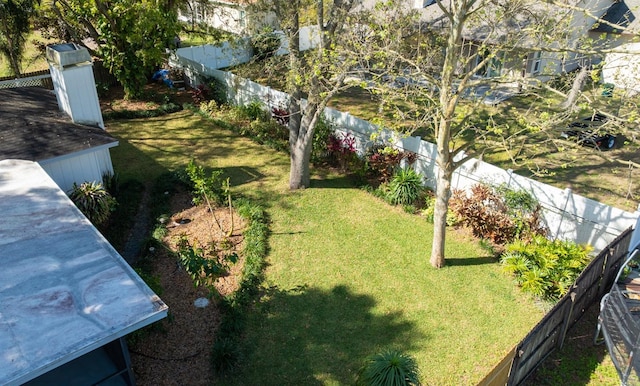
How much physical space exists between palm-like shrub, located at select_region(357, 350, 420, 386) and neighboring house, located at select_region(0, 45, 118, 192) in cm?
925

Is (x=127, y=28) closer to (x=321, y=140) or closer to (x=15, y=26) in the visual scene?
(x=15, y=26)

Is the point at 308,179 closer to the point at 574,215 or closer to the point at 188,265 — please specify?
the point at 188,265

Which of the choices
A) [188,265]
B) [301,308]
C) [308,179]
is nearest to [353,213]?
[308,179]

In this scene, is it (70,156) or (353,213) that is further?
(353,213)

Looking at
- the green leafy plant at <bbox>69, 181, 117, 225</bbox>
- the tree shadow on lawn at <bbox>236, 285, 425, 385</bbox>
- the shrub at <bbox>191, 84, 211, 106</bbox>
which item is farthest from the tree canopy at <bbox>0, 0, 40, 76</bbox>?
the tree shadow on lawn at <bbox>236, 285, 425, 385</bbox>

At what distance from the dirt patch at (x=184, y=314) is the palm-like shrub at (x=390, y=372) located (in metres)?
3.02

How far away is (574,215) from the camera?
39.3 feet

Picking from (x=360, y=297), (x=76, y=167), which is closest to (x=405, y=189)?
(x=360, y=297)

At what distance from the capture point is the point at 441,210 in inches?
452

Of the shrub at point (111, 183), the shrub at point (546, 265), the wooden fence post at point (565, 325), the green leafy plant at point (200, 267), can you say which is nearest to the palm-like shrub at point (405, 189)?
the shrub at point (546, 265)

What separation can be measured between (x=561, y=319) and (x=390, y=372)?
371 cm

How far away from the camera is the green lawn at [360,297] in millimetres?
9383

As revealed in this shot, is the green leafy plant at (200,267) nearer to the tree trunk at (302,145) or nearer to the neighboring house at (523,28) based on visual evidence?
the tree trunk at (302,145)

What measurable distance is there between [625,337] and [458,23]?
6.44m
